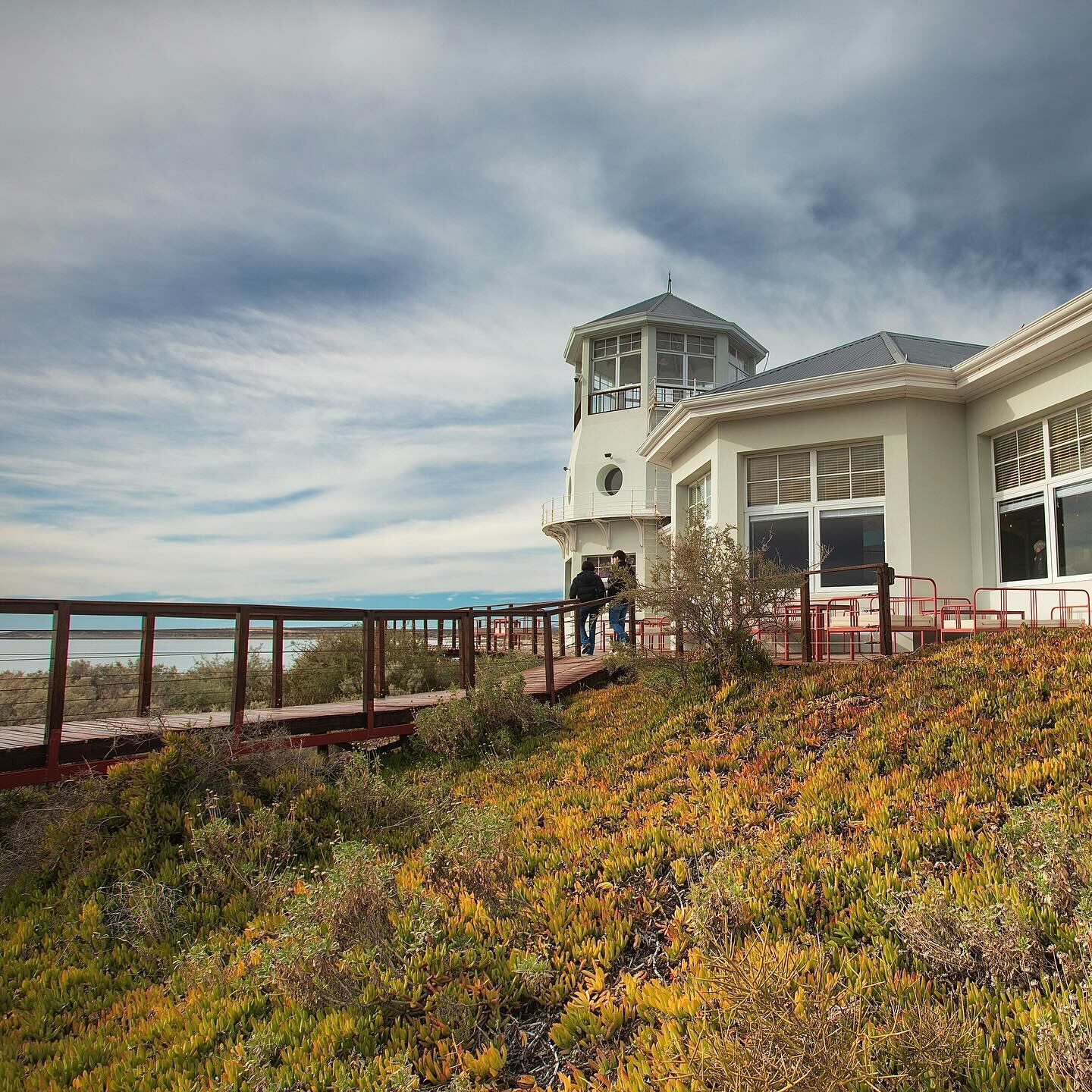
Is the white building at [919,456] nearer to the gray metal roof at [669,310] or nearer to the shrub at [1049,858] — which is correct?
the shrub at [1049,858]

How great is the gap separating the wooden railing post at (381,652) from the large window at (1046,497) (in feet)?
29.7

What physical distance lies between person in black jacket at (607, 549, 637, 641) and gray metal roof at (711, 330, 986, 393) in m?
4.16

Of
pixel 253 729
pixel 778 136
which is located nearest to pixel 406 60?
pixel 778 136

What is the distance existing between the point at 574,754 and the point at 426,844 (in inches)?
83.6

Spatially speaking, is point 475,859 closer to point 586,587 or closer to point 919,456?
point 586,587

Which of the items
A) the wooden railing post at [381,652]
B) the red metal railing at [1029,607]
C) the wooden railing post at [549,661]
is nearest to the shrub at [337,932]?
the wooden railing post at [381,652]

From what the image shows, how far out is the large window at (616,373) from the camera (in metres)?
24.7

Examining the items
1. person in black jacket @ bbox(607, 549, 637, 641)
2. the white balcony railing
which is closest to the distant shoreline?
person in black jacket @ bbox(607, 549, 637, 641)

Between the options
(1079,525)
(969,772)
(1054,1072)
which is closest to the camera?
(1054,1072)

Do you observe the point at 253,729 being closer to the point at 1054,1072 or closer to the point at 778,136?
the point at 1054,1072

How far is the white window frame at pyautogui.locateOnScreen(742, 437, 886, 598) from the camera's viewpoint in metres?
12.0

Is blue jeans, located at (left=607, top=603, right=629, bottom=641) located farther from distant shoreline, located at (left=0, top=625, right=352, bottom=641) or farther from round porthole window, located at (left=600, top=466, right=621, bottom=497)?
round porthole window, located at (left=600, top=466, right=621, bottom=497)

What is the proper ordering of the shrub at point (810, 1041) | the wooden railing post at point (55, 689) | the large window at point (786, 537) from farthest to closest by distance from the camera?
the large window at point (786, 537) → the wooden railing post at point (55, 689) → the shrub at point (810, 1041)

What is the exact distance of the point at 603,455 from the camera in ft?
80.6
